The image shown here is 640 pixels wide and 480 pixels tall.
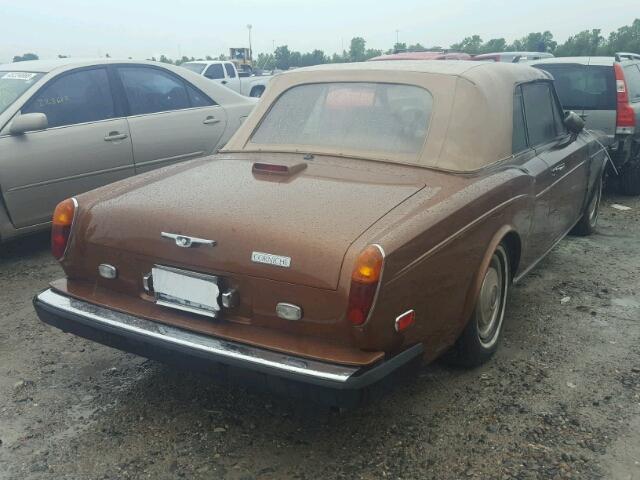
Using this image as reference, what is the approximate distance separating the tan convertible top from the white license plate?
1.15 meters

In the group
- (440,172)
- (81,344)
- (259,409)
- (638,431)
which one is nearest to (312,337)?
(259,409)

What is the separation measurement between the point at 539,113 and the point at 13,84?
4.17 m

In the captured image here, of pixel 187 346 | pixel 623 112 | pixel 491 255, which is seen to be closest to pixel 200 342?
pixel 187 346

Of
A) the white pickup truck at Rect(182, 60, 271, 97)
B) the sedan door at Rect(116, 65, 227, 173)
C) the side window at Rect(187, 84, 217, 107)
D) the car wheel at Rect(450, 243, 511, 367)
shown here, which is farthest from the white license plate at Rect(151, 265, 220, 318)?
the white pickup truck at Rect(182, 60, 271, 97)

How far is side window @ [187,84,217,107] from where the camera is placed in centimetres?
644

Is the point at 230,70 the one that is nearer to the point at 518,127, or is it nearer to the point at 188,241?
the point at 518,127

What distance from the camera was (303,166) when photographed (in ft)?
10.7

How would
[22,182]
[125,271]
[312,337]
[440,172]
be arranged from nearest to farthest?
1. [312,337]
2. [125,271]
3. [440,172]
4. [22,182]

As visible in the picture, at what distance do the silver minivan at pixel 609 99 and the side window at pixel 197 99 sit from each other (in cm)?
396

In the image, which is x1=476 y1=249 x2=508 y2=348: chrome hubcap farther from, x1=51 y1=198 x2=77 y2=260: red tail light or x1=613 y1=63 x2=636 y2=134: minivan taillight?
x1=613 y1=63 x2=636 y2=134: minivan taillight

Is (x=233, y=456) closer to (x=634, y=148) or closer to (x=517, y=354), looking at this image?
(x=517, y=354)

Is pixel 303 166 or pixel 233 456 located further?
pixel 303 166

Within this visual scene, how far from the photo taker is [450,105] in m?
3.38

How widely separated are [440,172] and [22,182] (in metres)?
3.42
